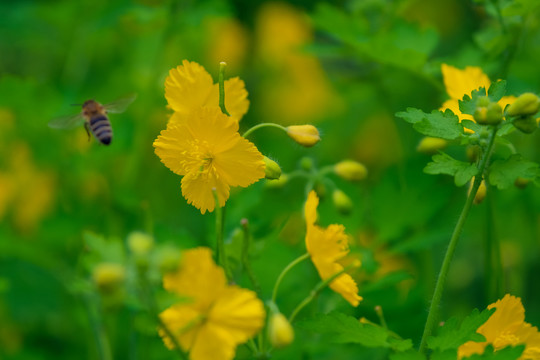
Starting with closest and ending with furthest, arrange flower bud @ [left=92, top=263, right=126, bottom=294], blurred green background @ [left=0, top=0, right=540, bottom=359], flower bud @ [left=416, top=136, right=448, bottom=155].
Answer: flower bud @ [left=92, top=263, right=126, bottom=294] < flower bud @ [left=416, top=136, right=448, bottom=155] < blurred green background @ [left=0, top=0, right=540, bottom=359]

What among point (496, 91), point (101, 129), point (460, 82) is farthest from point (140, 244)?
point (460, 82)

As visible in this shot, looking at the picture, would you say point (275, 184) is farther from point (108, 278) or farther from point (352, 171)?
point (108, 278)

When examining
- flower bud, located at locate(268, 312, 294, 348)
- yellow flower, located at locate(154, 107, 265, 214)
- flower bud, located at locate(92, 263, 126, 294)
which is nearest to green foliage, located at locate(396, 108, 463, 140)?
yellow flower, located at locate(154, 107, 265, 214)

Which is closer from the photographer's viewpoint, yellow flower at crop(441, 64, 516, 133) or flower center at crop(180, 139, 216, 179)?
flower center at crop(180, 139, 216, 179)

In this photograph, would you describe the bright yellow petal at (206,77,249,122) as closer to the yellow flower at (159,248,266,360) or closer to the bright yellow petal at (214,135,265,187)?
the bright yellow petal at (214,135,265,187)

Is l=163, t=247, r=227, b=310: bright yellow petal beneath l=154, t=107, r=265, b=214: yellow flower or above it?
beneath

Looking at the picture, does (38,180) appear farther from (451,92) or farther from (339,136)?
(451,92)
